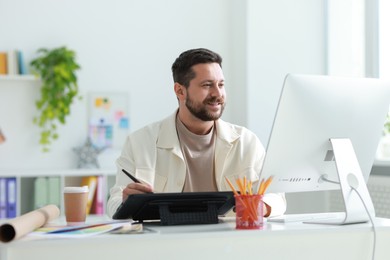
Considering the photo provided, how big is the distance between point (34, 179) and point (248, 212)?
323 centimetres

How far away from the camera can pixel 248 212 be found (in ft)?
6.42

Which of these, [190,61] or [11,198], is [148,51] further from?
[190,61]

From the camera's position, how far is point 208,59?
9.59 ft

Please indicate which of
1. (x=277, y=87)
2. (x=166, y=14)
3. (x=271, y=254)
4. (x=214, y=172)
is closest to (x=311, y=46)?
(x=277, y=87)

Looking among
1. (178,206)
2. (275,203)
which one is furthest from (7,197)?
(178,206)

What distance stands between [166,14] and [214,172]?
9.03 ft

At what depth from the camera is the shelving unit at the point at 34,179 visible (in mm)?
4699

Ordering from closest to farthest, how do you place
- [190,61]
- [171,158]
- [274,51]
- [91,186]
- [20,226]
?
[20,226], [171,158], [190,61], [91,186], [274,51]

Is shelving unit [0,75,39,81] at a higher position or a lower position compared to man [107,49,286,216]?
higher

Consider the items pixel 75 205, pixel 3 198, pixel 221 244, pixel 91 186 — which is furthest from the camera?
pixel 91 186

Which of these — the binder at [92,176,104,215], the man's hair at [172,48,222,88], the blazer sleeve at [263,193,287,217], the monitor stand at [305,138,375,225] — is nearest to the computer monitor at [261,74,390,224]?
the monitor stand at [305,138,375,225]

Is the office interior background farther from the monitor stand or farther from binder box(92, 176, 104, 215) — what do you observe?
the monitor stand

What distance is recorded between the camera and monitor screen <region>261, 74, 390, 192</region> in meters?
2.04

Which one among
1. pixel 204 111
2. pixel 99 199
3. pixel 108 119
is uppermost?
pixel 204 111
